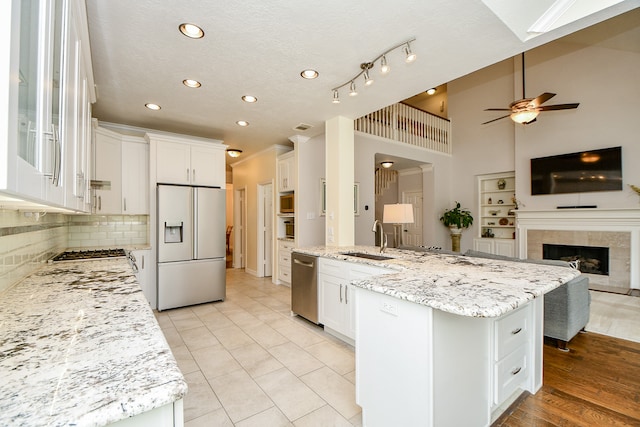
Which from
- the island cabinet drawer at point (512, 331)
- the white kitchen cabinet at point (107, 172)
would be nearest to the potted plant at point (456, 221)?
the island cabinet drawer at point (512, 331)

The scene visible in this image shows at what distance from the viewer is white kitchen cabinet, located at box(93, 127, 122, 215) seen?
11.9ft

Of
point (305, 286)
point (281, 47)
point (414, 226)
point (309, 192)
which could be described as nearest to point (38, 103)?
point (281, 47)

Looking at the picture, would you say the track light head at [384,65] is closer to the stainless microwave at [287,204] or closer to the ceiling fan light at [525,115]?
the stainless microwave at [287,204]

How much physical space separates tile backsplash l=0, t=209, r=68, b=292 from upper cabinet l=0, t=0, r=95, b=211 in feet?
1.89

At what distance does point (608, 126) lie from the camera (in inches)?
196

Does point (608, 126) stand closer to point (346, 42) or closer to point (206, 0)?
point (346, 42)

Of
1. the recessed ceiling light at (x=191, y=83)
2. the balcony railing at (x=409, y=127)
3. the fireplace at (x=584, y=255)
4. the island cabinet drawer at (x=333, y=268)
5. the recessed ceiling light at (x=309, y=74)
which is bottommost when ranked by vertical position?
the fireplace at (x=584, y=255)

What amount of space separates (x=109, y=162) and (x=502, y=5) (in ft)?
14.7

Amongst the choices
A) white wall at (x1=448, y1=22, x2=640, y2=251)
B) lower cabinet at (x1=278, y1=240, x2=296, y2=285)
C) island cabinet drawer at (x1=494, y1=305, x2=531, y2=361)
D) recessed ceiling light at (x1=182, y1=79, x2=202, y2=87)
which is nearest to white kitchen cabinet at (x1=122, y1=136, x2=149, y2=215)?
recessed ceiling light at (x1=182, y1=79, x2=202, y2=87)

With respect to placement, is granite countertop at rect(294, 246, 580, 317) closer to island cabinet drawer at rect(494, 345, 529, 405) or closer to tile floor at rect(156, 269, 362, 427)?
island cabinet drawer at rect(494, 345, 529, 405)

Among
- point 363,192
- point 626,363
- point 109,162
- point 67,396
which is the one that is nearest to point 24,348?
point 67,396

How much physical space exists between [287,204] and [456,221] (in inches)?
166

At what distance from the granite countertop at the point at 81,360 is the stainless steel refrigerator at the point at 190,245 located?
253 centimetres

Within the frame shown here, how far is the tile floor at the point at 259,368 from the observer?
1.85 metres
